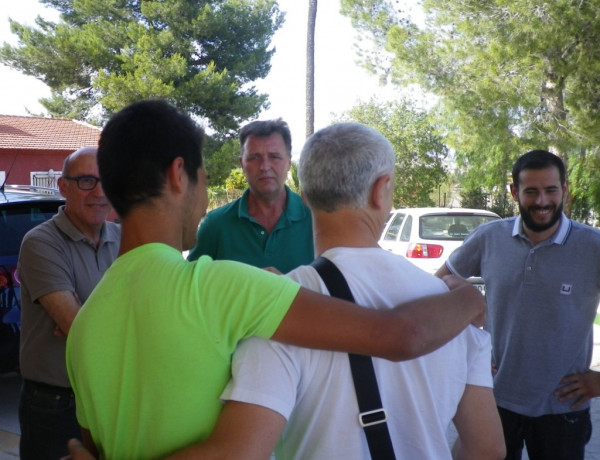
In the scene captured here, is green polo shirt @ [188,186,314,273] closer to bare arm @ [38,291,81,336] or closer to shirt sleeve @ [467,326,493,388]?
bare arm @ [38,291,81,336]

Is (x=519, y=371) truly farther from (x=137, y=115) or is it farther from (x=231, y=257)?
(x=137, y=115)

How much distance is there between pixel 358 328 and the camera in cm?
140

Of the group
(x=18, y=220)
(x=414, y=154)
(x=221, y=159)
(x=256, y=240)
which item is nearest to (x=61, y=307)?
(x=256, y=240)

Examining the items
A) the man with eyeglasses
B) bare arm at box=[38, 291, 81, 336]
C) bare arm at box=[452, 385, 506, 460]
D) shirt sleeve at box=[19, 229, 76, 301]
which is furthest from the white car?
bare arm at box=[452, 385, 506, 460]

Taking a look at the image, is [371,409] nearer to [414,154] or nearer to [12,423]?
[12,423]

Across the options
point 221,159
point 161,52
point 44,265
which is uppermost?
point 161,52

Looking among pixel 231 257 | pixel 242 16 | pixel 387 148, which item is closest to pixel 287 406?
pixel 387 148

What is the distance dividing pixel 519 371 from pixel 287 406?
187cm

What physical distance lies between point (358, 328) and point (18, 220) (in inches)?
196

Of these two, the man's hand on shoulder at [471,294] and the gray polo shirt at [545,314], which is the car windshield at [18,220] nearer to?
the gray polo shirt at [545,314]

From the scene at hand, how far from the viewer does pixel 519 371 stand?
3.01 meters

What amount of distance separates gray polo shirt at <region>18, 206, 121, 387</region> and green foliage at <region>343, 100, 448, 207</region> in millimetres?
22682

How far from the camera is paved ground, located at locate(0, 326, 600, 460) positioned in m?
4.96

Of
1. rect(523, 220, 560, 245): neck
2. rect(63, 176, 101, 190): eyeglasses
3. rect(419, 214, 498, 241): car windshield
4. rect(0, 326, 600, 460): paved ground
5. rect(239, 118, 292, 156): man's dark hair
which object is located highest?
rect(239, 118, 292, 156): man's dark hair
